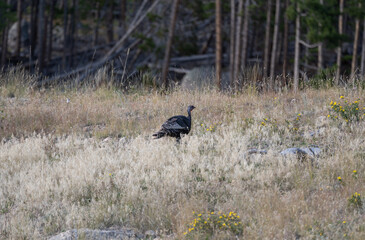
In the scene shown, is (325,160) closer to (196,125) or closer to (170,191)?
(170,191)

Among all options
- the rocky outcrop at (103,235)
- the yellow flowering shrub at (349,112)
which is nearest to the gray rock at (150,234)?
the rocky outcrop at (103,235)

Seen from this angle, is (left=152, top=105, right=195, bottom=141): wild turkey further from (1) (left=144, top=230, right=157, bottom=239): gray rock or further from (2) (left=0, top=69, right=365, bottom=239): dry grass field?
(1) (left=144, top=230, right=157, bottom=239): gray rock

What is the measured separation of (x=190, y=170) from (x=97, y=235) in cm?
201

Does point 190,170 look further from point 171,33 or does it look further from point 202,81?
point 171,33

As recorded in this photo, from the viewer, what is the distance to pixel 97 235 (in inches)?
197

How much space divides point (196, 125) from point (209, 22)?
80.0 ft

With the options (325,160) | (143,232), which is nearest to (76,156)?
(143,232)

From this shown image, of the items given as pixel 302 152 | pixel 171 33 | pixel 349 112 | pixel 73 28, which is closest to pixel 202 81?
pixel 349 112

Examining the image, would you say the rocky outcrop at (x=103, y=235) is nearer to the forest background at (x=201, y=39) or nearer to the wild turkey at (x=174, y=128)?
the wild turkey at (x=174, y=128)

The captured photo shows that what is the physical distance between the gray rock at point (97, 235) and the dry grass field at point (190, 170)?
0.72 feet

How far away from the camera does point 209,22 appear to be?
106 ft

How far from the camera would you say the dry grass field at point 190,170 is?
5246 millimetres

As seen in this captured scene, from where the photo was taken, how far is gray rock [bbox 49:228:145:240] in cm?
493

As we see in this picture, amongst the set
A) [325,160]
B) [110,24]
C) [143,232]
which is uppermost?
[110,24]
